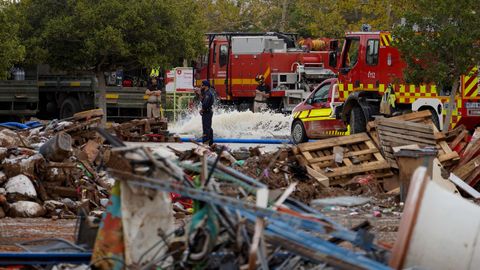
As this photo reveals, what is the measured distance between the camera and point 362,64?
28.4 m

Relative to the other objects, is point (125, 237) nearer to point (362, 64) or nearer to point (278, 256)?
point (278, 256)

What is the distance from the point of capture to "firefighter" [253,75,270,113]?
133 ft

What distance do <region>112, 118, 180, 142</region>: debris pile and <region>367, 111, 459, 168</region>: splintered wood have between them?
7255 millimetres

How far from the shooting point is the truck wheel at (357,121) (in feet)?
89.5

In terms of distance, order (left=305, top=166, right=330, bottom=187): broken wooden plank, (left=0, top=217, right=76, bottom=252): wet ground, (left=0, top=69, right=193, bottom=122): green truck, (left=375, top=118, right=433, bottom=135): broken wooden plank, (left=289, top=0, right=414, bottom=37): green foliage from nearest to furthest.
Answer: (left=0, top=217, right=76, bottom=252): wet ground → (left=305, top=166, right=330, bottom=187): broken wooden plank → (left=375, top=118, right=433, bottom=135): broken wooden plank → (left=0, top=69, right=193, bottom=122): green truck → (left=289, top=0, right=414, bottom=37): green foliage

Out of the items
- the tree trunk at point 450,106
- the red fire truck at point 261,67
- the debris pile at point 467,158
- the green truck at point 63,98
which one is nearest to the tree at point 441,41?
the tree trunk at point 450,106

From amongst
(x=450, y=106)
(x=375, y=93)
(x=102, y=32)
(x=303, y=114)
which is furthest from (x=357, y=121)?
(x=102, y=32)

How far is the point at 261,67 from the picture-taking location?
4256 centimetres

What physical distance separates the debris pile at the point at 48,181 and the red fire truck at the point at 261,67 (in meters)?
A: 23.1

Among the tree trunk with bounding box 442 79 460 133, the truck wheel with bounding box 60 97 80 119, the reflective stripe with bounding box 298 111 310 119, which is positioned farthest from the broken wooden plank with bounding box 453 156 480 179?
the truck wheel with bounding box 60 97 80 119

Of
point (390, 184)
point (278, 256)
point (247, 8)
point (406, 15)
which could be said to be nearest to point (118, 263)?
point (278, 256)

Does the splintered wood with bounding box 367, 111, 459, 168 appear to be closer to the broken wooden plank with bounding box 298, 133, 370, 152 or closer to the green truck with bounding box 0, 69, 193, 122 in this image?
the broken wooden plank with bounding box 298, 133, 370, 152

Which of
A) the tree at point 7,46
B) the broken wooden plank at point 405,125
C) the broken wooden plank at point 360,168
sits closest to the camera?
the broken wooden plank at point 360,168

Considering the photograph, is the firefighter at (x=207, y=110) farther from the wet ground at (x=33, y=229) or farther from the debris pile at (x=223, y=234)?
the debris pile at (x=223, y=234)
